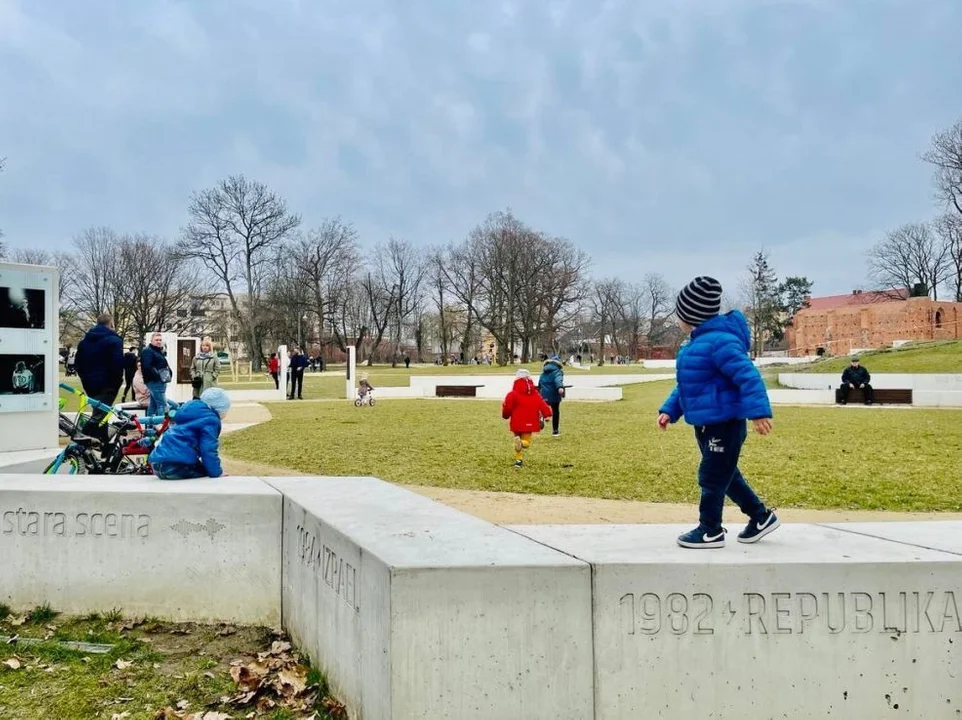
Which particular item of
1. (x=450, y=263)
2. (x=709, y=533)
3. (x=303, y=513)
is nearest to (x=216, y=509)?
(x=303, y=513)

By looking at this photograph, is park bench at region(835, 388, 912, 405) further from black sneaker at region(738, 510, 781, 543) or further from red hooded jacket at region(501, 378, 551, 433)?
black sneaker at region(738, 510, 781, 543)

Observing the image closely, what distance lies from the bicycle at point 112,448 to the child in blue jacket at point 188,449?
149 cm

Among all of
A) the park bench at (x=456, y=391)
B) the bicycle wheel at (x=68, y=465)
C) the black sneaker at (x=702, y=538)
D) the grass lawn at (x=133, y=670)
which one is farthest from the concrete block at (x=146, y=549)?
the park bench at (x=456, y=391)

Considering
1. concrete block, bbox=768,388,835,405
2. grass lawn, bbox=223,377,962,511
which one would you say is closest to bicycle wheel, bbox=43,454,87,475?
grass lawn, bbox=223,377,962,511

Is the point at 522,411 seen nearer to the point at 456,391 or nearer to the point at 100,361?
the point at 100,361

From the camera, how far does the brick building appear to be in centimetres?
7181

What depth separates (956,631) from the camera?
2988mm

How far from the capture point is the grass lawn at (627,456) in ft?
30.2

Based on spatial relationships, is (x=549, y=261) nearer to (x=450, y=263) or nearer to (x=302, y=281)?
(x=450, y=263)

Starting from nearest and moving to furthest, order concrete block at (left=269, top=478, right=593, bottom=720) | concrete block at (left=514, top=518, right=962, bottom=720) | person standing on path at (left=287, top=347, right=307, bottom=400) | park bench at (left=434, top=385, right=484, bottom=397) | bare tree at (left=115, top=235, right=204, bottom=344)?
concrete block at (left=269, top=478, right=593, bottom=720)
concrete block at (left=514, top=518, right=962, bottom=720)
person standing on path at (left=287, top=347, right=307, bottom=400)
park bench at (left=434, top=385, right=484, bottom=397)
bare tree at (left=115, top=235, right=204, bottom=344)

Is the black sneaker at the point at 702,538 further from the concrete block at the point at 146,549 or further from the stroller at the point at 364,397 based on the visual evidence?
the stroller at the point at 364,397

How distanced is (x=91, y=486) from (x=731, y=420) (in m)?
3.89

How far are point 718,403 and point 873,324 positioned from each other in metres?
84.3

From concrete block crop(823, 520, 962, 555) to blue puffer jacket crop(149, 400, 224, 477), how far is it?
3995 millimetres
